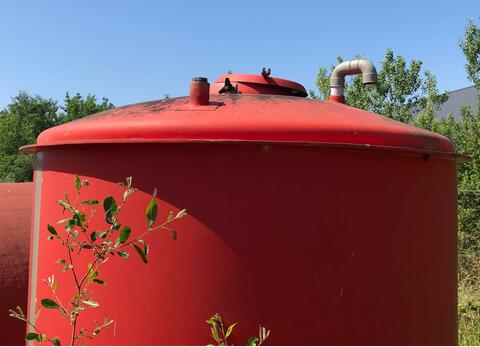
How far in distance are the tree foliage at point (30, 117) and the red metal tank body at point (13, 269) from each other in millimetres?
17754

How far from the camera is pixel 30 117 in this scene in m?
28.6

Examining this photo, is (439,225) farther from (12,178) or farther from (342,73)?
(12,178)

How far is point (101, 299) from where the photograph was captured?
9.78 feet

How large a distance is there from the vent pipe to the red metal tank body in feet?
9.20

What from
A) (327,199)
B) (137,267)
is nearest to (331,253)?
(327,199)

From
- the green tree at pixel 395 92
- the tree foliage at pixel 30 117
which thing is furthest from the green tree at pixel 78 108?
the green tree at pixel 395 92

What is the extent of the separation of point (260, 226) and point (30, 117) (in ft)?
92.0

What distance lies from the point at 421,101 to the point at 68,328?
13.7 metres

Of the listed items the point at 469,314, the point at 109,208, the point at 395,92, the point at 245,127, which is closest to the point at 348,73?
the point at 245,127

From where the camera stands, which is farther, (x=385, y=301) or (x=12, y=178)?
(x=12, y=178)

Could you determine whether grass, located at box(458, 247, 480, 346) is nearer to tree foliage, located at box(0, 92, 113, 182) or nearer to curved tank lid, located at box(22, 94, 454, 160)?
curved tank lid, located at box(22, 94, 454, 160)

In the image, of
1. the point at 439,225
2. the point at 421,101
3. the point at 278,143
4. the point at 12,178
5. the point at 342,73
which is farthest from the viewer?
the point at 12,178

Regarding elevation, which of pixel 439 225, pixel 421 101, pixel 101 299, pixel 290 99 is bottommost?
pixel 101 299

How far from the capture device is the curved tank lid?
2.90 meters
